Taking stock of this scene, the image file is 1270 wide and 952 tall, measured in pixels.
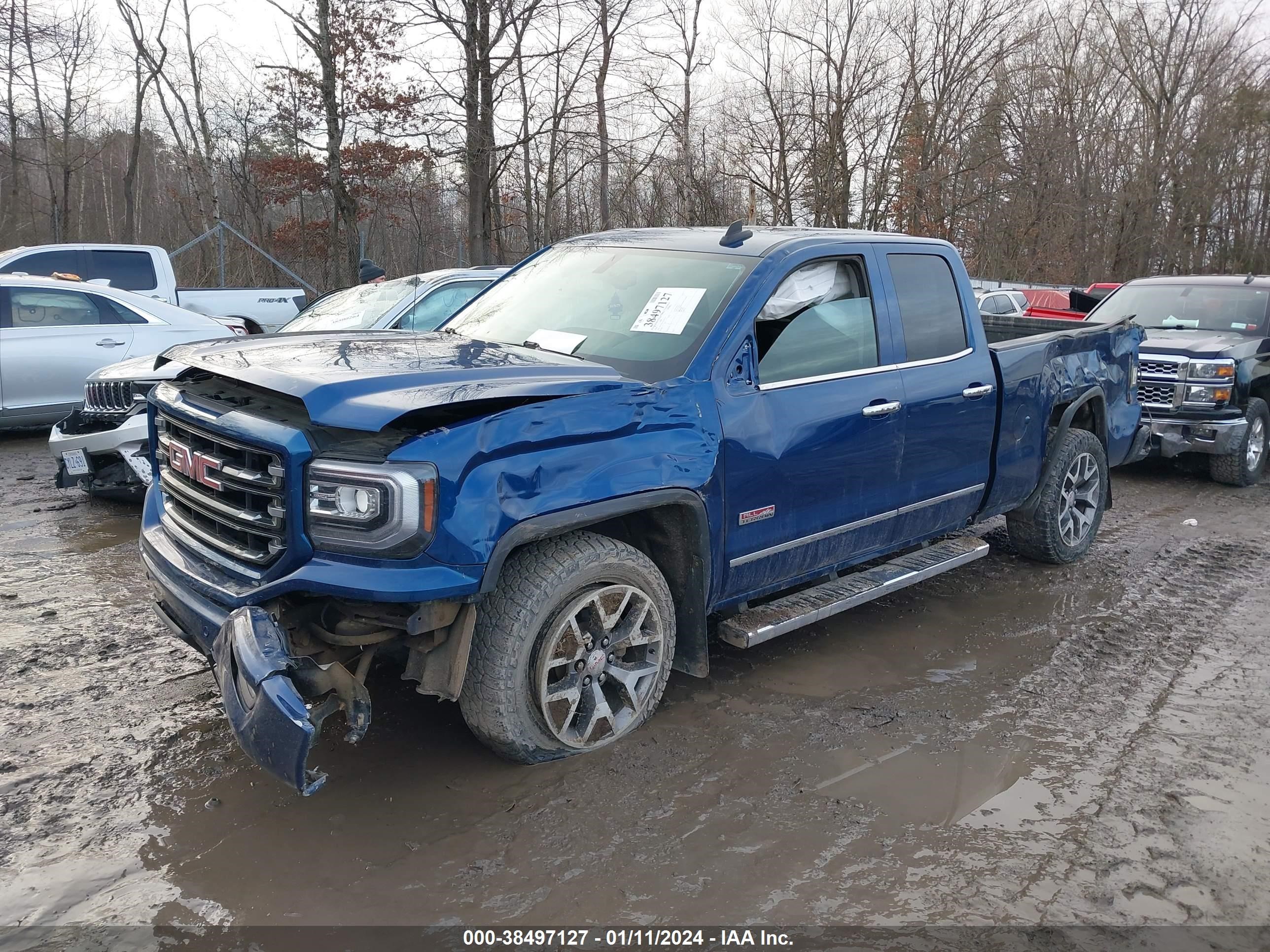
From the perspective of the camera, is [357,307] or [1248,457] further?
[1248,457]

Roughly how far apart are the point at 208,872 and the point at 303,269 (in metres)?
27.8

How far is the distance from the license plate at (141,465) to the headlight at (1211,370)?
8.47 meters

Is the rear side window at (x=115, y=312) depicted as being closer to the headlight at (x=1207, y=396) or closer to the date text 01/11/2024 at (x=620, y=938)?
the date text 01/11/2024 at (x=620, y=938)

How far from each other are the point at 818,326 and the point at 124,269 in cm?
1140

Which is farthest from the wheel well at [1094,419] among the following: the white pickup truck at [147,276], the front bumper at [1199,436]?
the white pickup truck at [147,276]

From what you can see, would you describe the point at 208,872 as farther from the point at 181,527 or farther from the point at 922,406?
the point at 922,406

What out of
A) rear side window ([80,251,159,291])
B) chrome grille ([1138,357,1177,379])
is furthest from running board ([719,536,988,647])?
rear side window ([80,251,159,291])

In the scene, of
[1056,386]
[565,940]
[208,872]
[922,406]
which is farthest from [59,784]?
[1056,386]

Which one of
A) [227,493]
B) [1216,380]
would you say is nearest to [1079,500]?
[1216,380]

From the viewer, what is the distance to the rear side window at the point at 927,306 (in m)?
4.61

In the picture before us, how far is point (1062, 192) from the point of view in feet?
105

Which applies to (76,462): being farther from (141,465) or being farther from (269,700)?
(269,700)

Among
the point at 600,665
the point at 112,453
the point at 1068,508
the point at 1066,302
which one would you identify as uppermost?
the point at 1066,302

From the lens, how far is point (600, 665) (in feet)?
11.2
